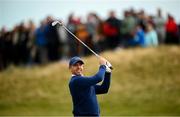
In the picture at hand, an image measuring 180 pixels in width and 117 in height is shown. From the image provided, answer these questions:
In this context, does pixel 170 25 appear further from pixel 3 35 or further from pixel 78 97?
pixel 78 97

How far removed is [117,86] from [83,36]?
2.69 metres

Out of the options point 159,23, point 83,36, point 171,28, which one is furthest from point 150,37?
point 83,36

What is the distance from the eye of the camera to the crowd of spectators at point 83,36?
2472 cm

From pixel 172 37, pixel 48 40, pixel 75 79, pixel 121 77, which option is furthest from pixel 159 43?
pixel 75 79

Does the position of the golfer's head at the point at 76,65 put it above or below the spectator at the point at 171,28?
below

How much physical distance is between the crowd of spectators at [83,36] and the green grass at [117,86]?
1.92 ft

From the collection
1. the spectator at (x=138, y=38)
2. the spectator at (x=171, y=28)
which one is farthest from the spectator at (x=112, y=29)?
the spectator at (x=171, y=28)

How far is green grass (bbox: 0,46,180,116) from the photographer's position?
2412 centimetres

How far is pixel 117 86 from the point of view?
85.5ft

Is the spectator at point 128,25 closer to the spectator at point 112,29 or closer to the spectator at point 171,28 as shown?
the spectator at point 112,29

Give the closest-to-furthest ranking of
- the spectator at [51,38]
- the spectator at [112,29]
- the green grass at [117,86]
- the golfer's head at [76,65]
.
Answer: the golfer's head at [76,65]
the green grass at [117,86]
the spectator at [112,29]
the spectator at [51,38]

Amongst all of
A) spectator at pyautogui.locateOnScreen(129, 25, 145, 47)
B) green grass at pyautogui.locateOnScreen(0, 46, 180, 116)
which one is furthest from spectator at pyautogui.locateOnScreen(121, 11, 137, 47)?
green grass at pyautogui.locateOnScreen(0, 46, 180, 116)

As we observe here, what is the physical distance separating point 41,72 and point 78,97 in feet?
57.3

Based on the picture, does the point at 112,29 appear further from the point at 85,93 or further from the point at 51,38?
the point at 85,93
